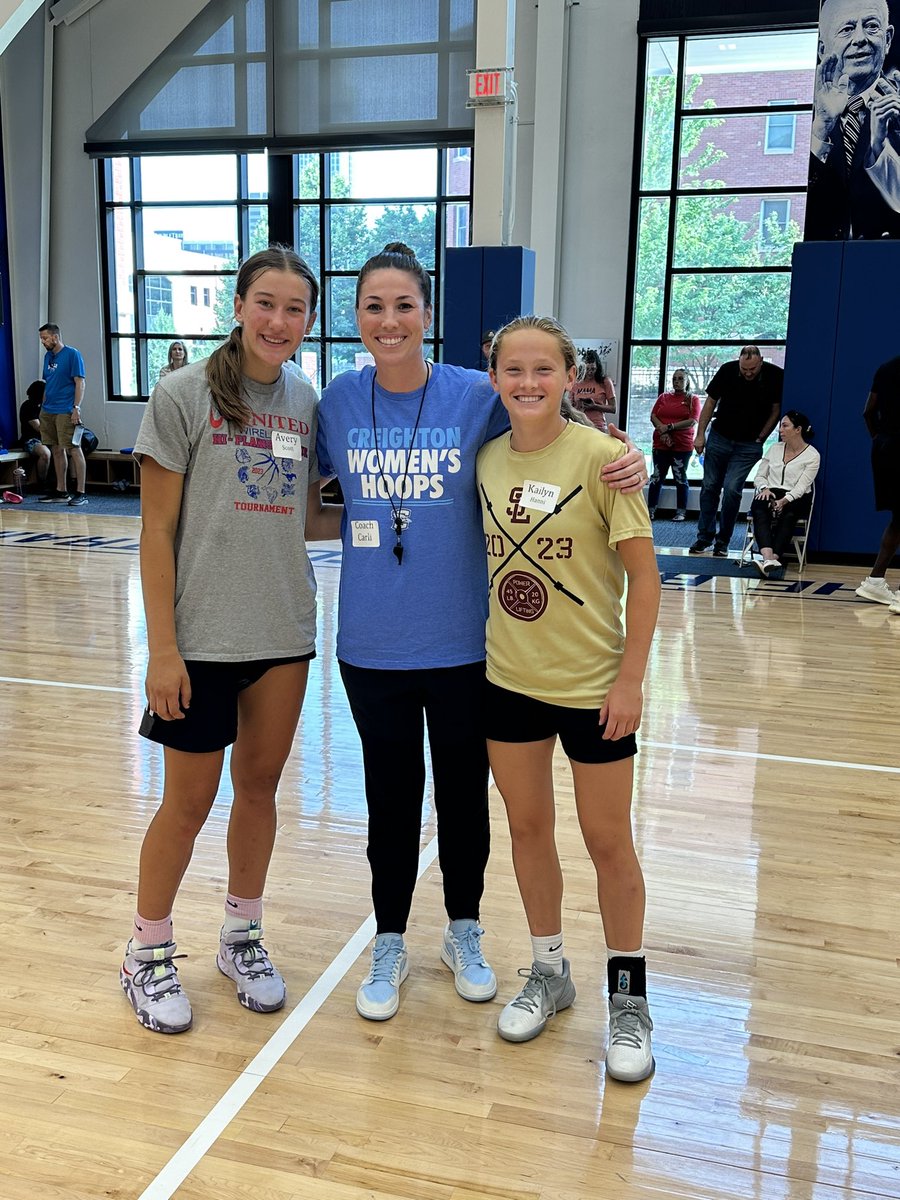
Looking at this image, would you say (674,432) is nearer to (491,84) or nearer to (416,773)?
(491,84)

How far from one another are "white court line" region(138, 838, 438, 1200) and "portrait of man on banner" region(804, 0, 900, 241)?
731 cm

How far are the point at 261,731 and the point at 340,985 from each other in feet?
2.03

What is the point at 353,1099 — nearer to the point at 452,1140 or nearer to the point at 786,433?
the point at 452,1140

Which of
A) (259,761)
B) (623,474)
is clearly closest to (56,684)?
(259,761)

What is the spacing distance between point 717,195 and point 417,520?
978cm

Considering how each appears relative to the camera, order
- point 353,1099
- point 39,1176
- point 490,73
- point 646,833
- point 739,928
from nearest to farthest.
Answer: point 39,1176
point 353,1099
point 739,928
point 646,833
point 490,73

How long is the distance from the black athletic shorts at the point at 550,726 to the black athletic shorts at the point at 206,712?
45cm

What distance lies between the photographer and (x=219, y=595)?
205cm

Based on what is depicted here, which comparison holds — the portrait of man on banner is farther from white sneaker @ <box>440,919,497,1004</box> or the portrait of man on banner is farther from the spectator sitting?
the spectator sitting

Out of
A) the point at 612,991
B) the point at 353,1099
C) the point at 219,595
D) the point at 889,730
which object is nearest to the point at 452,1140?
the point at 353,1099

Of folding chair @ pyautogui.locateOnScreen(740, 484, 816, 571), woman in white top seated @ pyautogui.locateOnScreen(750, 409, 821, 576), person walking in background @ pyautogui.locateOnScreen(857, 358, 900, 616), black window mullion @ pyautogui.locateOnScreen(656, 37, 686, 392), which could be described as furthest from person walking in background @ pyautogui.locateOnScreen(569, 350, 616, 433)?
black window mullion @ pyautogui.locateOnScreen(656, 37, 686, 392)

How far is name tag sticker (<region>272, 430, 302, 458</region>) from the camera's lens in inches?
81.1

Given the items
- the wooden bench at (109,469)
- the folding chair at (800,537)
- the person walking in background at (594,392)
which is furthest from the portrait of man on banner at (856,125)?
the wooden bench at (109,469)

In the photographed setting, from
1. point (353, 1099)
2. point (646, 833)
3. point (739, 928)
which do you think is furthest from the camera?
point (646, 833)
